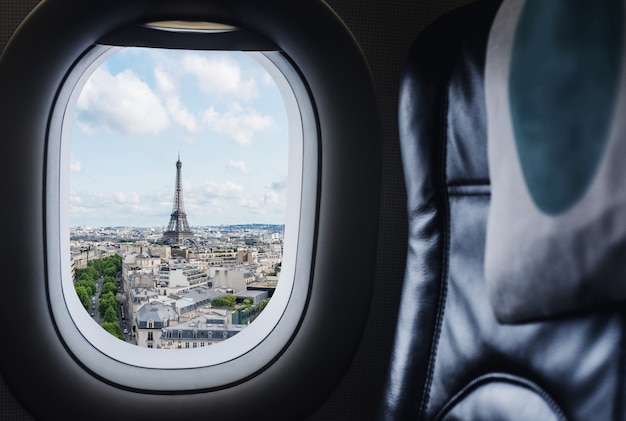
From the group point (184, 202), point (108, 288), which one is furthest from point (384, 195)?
point (108, 288)

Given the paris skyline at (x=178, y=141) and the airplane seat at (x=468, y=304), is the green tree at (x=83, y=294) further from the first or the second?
the airplane seat at (x=468, y=304)

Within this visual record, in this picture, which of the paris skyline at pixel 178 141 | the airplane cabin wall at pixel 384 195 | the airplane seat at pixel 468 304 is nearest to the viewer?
the airplane seat at pixel 468 304

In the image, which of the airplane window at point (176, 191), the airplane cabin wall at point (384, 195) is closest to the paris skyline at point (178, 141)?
the airplane window at point (176, 191)

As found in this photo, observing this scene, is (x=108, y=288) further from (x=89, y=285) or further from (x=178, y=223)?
(x=178, y=223)

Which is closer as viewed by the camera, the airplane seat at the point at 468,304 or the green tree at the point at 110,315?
the airplane seat at the point at 468,304

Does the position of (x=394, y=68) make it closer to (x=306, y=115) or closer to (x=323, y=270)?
(x=306, y=115)

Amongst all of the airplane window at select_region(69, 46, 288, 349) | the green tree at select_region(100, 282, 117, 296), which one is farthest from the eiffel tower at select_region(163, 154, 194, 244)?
the green tree at select_region(100, 282, 117, 296)

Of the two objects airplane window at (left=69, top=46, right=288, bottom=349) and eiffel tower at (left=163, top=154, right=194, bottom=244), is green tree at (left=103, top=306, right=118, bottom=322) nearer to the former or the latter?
airplane window at (left=69, top=46, right=288, bottom=349)
